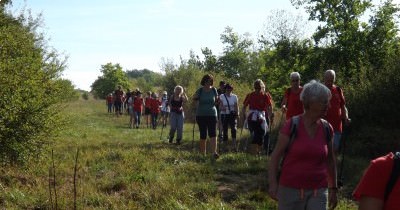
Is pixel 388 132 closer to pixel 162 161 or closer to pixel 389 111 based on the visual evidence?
pixel 389 111

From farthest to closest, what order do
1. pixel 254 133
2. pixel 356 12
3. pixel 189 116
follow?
pixel 189 116
pixel 356 12
pixel 254 133

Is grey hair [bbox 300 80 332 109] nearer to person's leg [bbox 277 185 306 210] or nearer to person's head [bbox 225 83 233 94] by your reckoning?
person's leg [bbox 277 185 306 210]

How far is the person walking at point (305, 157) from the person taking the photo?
180 inches

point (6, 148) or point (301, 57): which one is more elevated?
point (301, 57)

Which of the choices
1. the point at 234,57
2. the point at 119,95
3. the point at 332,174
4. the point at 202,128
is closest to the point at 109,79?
the point at 234,57

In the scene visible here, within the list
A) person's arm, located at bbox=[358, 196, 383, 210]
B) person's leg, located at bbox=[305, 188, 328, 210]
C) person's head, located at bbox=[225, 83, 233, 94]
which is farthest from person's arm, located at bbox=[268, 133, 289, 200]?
person's head, located at bbox=[225, 83, 233, 94]

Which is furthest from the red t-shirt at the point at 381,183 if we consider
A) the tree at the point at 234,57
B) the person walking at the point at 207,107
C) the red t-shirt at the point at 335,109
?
the tree at the point at 234,57

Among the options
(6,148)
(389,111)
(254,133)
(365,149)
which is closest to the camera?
(6,148)

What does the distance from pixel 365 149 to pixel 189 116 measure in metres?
20.7

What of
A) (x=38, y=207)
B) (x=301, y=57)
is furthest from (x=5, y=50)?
(x=301, y=57)

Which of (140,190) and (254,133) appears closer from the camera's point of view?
(140,190)

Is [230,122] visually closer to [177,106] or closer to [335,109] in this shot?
[177,106]

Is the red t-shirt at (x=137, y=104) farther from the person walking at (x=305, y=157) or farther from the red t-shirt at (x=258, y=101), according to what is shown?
the person walking at (x=305, y=157)

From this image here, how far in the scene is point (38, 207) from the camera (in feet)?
23.7
